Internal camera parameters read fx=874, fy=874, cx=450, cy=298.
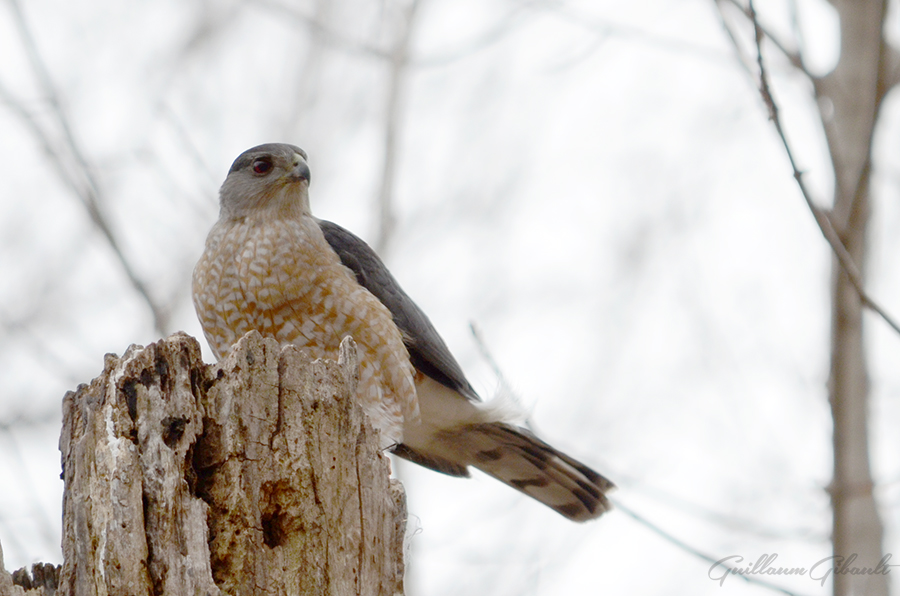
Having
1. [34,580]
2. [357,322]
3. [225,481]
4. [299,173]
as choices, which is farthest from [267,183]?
[34,580]

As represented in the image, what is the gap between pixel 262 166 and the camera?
4969 millimetres

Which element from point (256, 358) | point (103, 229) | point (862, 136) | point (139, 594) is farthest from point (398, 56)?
point (139, 594)

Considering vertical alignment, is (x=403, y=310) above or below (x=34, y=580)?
above

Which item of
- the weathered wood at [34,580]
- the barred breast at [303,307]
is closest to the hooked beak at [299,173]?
the barred breast at [303,307]

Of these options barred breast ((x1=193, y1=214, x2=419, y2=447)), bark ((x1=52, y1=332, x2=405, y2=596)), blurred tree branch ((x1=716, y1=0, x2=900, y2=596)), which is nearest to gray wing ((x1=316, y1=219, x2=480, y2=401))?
barred breast ((x1=193, y1=214, x2=419, y2=447))

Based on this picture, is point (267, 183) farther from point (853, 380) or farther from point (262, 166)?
point (853, 380)

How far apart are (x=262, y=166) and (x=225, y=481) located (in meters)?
2.87

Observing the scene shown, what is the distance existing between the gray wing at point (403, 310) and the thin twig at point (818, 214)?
2316 millimetres

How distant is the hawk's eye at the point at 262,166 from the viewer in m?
4.94

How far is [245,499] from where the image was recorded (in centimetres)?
241

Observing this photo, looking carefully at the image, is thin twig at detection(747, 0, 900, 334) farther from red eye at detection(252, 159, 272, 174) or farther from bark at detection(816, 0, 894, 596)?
red eye at detection(252, 159, 272, 174)

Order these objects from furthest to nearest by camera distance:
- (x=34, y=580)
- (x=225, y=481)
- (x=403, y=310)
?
(x=403, y=310), (x=225, y=481), (x=34, y=580)

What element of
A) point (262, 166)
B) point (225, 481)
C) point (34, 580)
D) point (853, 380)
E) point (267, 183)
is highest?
point (262, 166)

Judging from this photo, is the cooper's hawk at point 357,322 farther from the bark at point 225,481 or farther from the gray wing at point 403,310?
the bark at point 225,481
